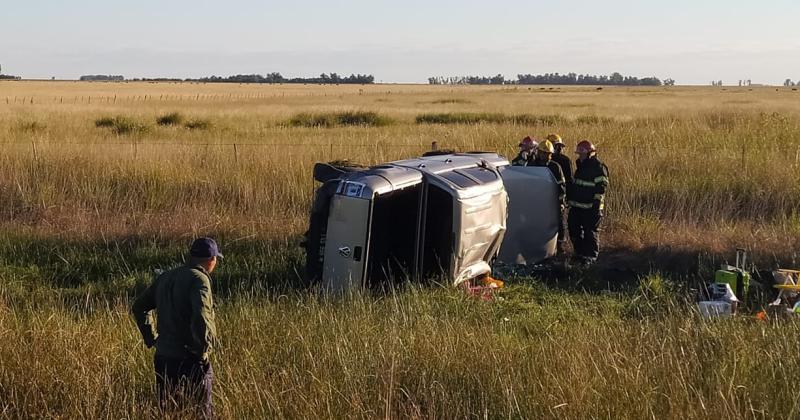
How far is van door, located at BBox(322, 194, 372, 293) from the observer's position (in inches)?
270

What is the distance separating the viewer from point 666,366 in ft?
15.4

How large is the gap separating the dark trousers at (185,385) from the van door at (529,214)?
5116 mm

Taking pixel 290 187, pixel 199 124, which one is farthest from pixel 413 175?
pixel 199 124

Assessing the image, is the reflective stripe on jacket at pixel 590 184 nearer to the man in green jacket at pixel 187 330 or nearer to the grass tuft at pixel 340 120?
the man in green jacket at pixel 187 330

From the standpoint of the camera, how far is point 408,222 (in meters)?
7.93

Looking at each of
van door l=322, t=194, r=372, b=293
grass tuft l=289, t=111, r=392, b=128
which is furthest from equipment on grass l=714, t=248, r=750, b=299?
grass tuft l=289, t=111, r=392, b=128

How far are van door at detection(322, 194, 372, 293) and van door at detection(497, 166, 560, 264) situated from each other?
2561 mm

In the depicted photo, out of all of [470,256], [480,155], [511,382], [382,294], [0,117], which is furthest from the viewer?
[0,117]

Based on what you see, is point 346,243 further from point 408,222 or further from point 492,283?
point 492,283

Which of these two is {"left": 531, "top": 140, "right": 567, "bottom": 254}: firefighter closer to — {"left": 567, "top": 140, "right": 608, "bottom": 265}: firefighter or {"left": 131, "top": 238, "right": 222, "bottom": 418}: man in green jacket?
{"left": 567, "top": 140, "right": 608, "bottom": 265}: firefighter

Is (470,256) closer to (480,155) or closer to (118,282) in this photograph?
(480,155)

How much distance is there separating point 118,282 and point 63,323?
96.8 inches

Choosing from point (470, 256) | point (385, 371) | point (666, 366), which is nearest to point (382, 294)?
point (470, 256)

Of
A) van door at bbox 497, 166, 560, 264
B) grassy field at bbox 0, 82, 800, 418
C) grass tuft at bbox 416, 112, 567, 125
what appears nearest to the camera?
grassy field at bbox 0, 82, 800, 418
